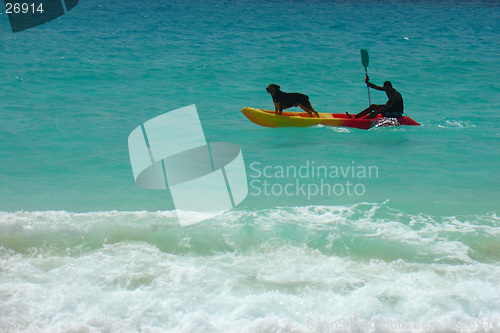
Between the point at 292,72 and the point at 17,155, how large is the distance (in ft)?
31.5

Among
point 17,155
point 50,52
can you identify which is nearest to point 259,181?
point 17,155

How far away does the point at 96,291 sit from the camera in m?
4.62

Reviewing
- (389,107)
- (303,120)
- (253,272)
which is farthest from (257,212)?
(389,107)

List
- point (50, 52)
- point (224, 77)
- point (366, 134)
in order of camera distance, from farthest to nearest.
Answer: point (50, 52)
point (224, 77)
point (366, 134)

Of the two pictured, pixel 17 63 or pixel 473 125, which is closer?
pixel 473 125

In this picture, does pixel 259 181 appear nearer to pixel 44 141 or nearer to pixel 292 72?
pixel 44 141

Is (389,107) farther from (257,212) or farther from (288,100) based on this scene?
(257,212)
